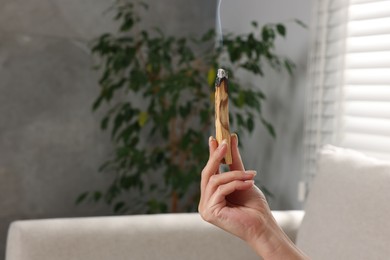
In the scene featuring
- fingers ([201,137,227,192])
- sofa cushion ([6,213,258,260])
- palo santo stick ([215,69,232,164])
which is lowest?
sofa cushion ([6,213,258,260])

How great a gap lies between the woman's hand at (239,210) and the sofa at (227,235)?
0.59 metres

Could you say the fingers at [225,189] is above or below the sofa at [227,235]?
above

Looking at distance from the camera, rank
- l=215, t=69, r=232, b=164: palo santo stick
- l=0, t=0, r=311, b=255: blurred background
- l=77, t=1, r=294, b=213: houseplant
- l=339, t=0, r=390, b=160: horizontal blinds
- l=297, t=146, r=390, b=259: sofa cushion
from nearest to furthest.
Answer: l=215, t=69, r=232, b=164: palo santo stick, l=297, t=146, r=390, b=259: sofa cushion, l=339, t=0, r=390, b=160: horizontal blinds, l=77, t=1, r=294, b=213: houseplant, l=0, t=0, r=311, b=255: blurred background

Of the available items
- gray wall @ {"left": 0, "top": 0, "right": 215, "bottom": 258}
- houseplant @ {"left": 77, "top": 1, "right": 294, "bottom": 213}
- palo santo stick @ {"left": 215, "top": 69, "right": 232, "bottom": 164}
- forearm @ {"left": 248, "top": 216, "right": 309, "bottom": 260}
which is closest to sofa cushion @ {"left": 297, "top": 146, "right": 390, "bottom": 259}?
forearm @ {"left": 248, "top": 216, "right": 309, "bottom": 260}

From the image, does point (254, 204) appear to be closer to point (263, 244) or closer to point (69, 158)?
point (263, 244)

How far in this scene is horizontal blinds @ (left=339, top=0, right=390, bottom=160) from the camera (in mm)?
2098

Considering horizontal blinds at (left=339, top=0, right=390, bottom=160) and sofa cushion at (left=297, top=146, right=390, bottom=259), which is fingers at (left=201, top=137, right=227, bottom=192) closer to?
sofa cushion at (left=297, top=146, right=390, bottom=259)

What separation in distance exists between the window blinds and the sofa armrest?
1.36 ft

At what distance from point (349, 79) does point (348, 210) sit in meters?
0.85

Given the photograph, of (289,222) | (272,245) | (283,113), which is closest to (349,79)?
(283,113)

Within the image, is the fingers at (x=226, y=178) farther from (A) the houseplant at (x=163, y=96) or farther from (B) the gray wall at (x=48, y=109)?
(B) the gray wall at (x=48, y=109)

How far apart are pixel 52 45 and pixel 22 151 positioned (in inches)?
19.9

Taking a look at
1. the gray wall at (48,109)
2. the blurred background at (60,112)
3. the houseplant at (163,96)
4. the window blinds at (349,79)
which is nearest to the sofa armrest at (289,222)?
the window blinds at (349,79)

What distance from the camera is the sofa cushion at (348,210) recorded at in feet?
4.75
